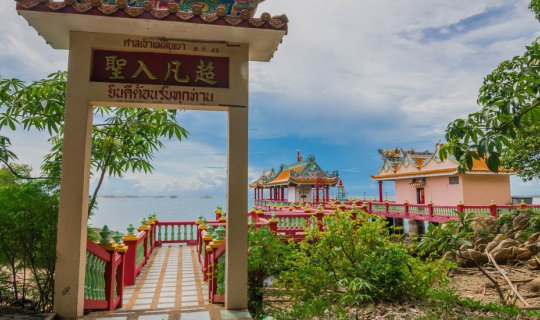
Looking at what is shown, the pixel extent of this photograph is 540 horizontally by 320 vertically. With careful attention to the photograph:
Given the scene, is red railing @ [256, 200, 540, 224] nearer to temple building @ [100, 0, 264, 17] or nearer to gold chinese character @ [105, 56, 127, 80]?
temple building @ [100, 0, 264, 17]

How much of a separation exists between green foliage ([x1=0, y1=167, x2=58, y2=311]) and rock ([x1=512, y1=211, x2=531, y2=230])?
1708 centimetres

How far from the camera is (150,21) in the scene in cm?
380

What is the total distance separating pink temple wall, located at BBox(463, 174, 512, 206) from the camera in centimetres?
2073

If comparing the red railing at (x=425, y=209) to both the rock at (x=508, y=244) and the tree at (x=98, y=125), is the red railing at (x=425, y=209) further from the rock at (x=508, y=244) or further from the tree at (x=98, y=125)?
the tree at (x=98, y=125)

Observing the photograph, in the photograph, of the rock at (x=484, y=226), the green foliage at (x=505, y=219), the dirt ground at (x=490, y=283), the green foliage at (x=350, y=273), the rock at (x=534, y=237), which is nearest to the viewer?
the green foliage at (x=350, y=273)

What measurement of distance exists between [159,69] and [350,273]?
3784mm

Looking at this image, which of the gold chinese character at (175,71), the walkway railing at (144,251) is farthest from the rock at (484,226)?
the gold chinese character at (175,71)

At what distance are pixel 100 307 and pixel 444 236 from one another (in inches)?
219

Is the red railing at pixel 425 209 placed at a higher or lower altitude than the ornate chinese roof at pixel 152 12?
lower

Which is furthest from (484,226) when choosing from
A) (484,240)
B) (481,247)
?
(481,247)

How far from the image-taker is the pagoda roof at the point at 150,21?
363 centimetres

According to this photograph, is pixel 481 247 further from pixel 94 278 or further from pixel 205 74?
pixel 94 278

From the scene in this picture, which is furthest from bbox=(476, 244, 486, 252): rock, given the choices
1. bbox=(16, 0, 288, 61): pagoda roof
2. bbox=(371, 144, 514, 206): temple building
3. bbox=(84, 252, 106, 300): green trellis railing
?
bbox=(84, 252, 106, 300): green trellis railing

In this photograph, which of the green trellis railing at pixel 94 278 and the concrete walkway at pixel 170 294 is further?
the green trellis railing at pixel 94 278
